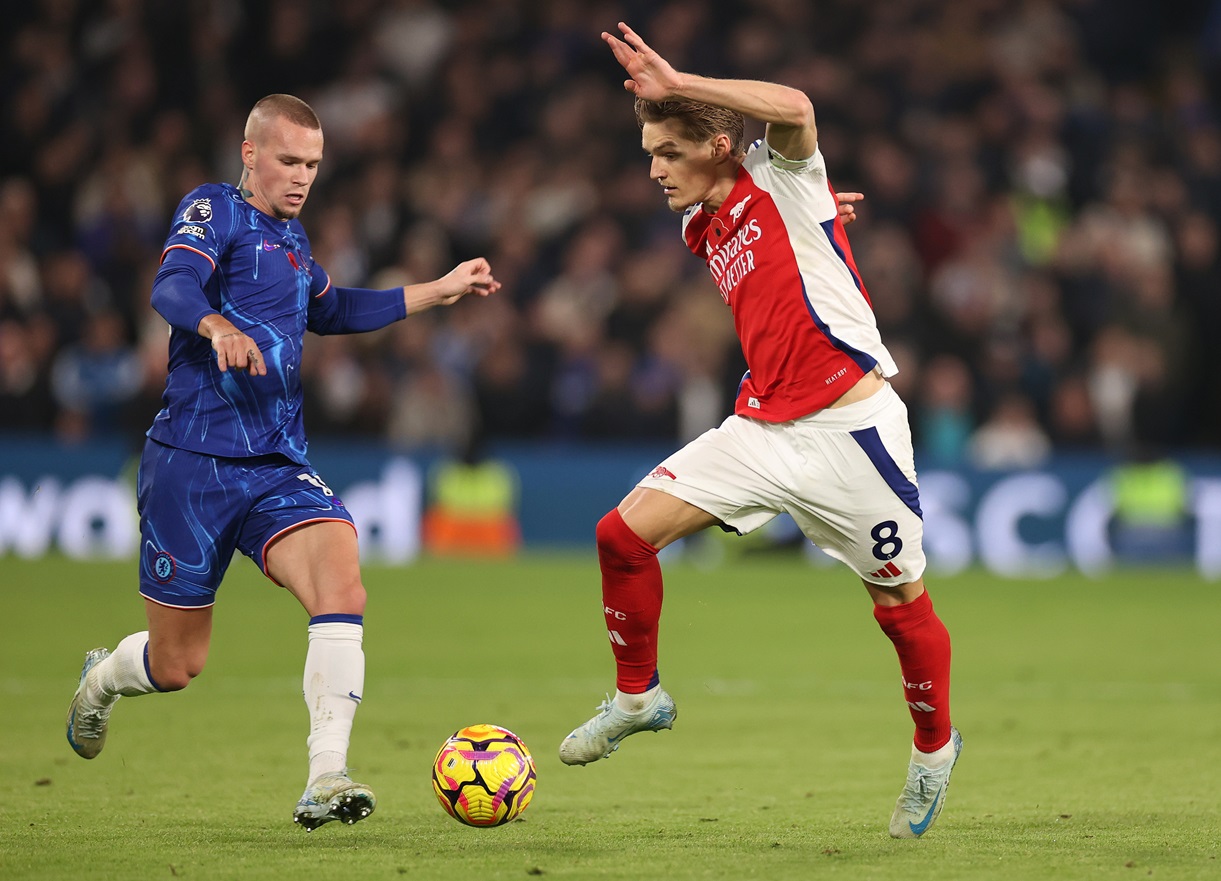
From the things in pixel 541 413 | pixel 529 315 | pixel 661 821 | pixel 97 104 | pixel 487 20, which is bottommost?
pixel 661 821

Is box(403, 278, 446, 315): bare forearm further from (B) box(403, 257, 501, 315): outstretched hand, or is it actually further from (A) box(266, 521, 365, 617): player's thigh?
(A) box(266, 521, 365, 617): player's thigh

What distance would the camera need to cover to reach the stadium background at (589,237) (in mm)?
16266

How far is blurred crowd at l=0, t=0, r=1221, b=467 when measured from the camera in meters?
16.6

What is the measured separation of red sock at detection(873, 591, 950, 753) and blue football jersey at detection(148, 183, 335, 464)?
2146mm

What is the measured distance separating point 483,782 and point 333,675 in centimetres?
60

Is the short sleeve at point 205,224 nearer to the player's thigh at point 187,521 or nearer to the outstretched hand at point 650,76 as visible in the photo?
the player's thigh at point 187,521

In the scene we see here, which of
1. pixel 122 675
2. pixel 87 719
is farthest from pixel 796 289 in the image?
pixel 87 719

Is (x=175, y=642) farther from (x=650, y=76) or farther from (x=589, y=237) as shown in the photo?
(x=589, y=237)

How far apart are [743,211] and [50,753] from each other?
3.84 meters

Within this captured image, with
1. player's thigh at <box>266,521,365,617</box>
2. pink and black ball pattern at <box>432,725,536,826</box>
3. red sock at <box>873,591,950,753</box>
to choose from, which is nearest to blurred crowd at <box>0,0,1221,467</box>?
player's thigh at <box>266,521,365,617</box>

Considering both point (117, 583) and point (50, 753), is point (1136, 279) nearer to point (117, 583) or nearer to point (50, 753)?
point (117, 583)

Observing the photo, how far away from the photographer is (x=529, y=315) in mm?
17297

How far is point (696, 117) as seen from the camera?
18.7ft

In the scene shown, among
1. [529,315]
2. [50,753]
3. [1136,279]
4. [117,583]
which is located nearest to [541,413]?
[529,315]
